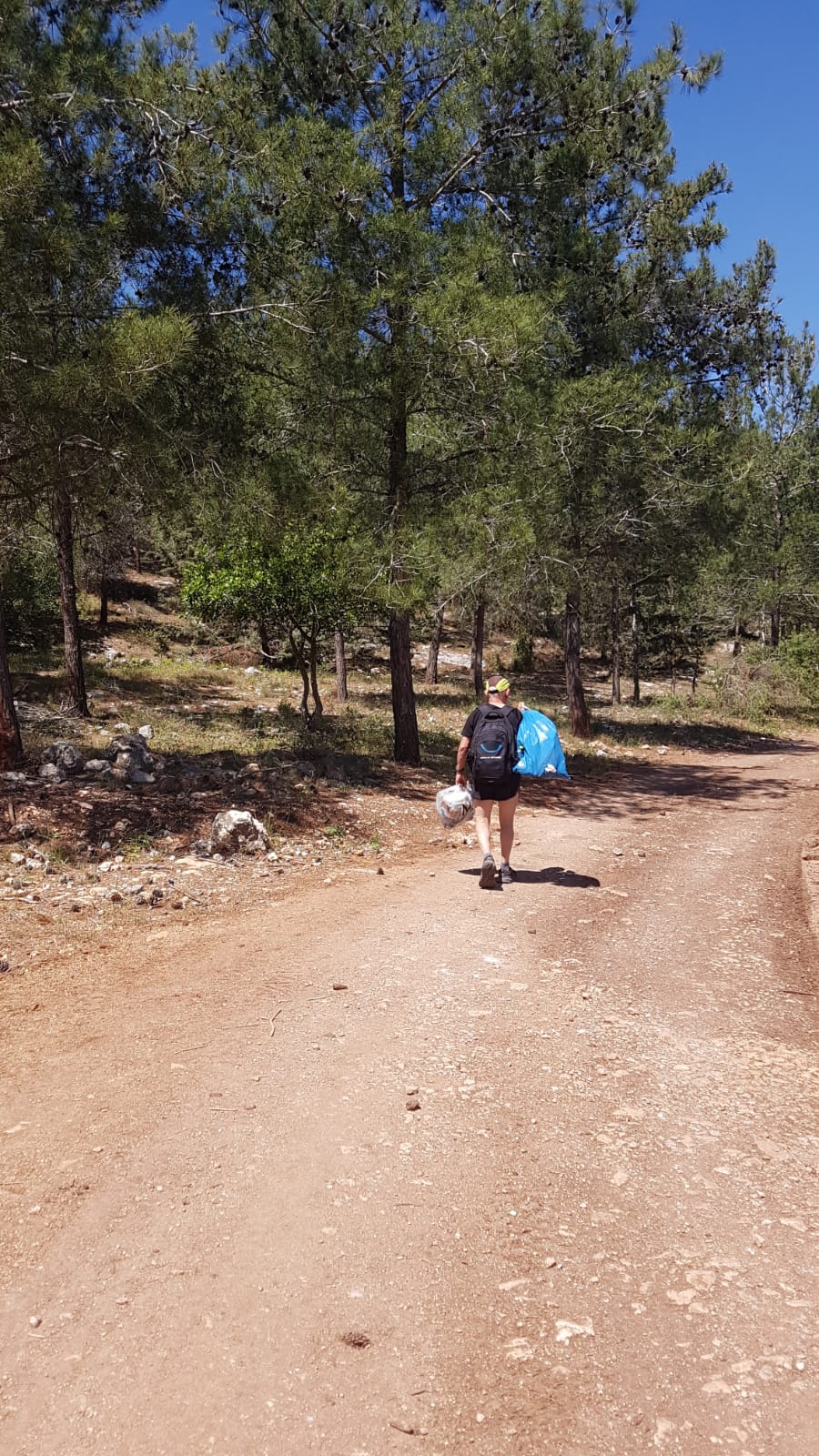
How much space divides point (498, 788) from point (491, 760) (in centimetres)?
25

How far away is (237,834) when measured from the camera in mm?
8703

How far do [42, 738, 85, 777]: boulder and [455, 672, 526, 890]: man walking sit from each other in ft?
16.1

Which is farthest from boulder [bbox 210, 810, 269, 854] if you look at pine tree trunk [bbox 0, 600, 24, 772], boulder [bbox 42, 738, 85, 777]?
pine tree trunk [bbox 0, 600, 24, 772]

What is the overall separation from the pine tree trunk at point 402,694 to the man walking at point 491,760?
5.80 m

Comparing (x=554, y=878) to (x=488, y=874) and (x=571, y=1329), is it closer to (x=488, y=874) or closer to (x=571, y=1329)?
(x=488, y=874)

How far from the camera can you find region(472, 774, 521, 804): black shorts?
25.3 ft

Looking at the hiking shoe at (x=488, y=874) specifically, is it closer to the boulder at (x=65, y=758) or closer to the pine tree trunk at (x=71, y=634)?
the boulder at (x=65, y=758)

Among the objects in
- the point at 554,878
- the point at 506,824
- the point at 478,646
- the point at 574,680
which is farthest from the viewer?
the point at 478,646

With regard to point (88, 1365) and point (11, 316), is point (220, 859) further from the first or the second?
point (88, 1365)

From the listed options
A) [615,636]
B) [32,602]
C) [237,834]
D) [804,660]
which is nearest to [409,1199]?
[237,834]

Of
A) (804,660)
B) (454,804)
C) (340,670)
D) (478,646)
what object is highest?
(478,646)

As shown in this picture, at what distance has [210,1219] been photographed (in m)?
3.38

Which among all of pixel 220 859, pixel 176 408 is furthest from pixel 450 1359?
pixel 176 408

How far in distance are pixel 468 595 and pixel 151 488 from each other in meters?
7.86
